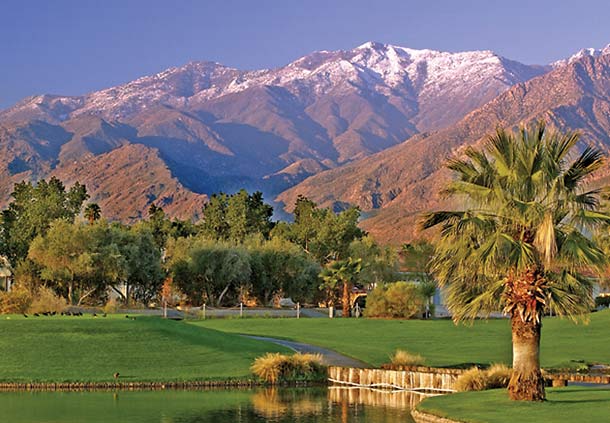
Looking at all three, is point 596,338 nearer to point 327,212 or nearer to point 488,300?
point 488,300

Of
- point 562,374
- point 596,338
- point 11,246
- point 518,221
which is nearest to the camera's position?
point 518,221

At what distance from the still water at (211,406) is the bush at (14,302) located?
53.1 ft

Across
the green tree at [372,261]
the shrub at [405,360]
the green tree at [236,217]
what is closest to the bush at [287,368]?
the shrub at [405,360]

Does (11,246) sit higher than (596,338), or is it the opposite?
(11,246)

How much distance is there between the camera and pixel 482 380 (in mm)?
35094

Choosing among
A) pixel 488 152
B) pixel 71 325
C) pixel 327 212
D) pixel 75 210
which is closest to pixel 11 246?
pixel 75 210

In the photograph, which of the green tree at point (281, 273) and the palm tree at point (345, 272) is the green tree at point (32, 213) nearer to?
the green tree at point (281, 273)

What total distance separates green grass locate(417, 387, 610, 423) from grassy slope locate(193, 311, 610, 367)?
1193cm

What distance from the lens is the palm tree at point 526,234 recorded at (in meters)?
28.2

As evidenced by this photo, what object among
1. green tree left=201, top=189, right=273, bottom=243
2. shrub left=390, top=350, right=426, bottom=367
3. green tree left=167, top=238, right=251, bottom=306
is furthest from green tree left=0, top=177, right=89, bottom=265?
shrub left=390, top=350, right=426, bottom=367

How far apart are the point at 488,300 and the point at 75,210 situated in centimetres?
7863

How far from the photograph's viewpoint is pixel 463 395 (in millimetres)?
32312

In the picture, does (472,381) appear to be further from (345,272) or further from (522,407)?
(345,272)

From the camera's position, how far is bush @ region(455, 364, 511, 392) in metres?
35.0
